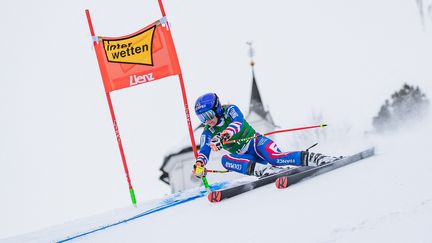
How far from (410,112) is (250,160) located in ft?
109

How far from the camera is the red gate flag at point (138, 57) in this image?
646 cm

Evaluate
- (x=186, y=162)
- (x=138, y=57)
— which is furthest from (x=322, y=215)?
(x=186, y=162)

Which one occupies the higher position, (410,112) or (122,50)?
(122,50)

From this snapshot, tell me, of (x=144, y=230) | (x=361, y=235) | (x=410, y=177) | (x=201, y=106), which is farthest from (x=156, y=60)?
(x=361, y=235)

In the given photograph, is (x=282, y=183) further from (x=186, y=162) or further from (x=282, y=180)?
(x=186, y=162)

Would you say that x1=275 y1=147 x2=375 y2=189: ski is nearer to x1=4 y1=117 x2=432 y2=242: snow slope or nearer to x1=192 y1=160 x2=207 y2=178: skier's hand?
x1=4 y1=117 x2=432 y2=242: snow slope

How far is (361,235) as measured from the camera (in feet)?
6.39

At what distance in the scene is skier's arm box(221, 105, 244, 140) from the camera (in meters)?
4.69

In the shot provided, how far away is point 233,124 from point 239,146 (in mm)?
525

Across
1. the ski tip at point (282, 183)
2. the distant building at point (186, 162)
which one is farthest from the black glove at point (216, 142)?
the distant building at point (186, 162)

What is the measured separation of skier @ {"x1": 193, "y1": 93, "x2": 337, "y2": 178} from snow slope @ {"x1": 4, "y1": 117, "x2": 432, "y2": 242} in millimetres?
719

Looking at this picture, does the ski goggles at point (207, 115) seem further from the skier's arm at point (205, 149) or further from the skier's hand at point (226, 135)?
the skier's hand at point (226, 135)

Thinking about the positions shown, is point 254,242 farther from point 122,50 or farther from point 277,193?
point 122,50

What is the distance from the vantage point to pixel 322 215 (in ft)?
8.00
